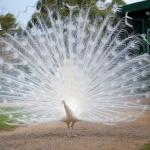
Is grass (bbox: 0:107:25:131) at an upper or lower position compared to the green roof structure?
lower

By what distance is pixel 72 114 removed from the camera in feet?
25.4

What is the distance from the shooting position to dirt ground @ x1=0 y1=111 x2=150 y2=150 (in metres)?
7.99

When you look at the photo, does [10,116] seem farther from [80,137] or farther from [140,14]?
[140,14]

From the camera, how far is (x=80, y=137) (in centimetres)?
873

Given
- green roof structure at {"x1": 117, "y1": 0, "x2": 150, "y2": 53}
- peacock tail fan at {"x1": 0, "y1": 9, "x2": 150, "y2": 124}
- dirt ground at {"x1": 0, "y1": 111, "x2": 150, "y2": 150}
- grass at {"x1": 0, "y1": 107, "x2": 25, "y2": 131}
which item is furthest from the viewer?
green roof structure at {"x1": 117, "y1": 0, "x2": 150, "y2": 53}

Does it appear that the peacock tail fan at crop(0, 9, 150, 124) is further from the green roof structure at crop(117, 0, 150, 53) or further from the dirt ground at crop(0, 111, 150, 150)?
the green roof structure at crop(117, 0, 150, 53)

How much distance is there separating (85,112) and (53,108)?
58 centimetres

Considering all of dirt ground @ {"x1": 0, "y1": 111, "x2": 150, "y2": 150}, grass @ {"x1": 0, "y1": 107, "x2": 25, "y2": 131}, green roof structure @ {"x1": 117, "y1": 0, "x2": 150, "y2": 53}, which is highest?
green roof structure @ {"x1": 117, "y1": 0, "x2": 150, "y2": 53}

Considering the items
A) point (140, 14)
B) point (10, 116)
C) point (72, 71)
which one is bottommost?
point (10, 116)

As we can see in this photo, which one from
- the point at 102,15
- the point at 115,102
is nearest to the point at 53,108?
the point at 115,102

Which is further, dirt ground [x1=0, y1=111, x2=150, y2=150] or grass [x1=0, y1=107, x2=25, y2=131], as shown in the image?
grass [x1=0, y1=107, x2=25, y2=131]


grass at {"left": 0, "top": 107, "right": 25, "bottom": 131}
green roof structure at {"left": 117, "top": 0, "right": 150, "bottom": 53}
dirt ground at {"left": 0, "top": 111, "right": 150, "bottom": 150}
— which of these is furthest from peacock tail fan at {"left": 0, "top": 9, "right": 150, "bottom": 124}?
green roof structure at {"left": 117, "top": 0, "right": 150, "bottom": 53}

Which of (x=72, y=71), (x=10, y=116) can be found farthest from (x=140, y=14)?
(x=10, y=116)

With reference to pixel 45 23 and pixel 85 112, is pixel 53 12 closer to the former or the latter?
pixel 45 23
